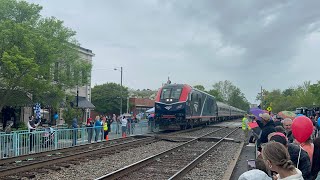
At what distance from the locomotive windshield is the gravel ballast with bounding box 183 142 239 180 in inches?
421

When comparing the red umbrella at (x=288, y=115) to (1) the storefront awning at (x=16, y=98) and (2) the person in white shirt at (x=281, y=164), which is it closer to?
(2) the person in white shirt at (x=281, y=164)

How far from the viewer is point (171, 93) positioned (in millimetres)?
27625

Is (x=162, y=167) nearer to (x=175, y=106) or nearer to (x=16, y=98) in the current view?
(x=175, y=106)

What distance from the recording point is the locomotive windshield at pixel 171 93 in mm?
27339

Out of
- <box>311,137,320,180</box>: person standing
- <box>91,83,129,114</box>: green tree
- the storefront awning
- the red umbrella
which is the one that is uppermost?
<box>91,83,129,114</box>: green tree

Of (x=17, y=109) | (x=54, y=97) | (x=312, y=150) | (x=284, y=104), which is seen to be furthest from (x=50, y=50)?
(x=284, y=104)

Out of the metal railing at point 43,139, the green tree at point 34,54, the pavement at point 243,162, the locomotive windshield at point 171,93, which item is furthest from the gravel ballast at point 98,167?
the locomotive windshield at point 171,93

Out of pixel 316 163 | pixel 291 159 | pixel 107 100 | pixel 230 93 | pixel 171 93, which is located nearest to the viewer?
pixel 316 163

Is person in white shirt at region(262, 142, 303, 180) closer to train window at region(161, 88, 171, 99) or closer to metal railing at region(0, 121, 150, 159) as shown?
metal railing at region(0, 121, 150, 159)

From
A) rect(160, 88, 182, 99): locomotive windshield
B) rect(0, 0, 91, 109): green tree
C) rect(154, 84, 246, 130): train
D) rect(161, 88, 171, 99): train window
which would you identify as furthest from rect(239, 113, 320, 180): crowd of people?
rect(161, 88, 171, 99): train window

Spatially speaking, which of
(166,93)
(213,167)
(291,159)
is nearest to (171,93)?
(166,93)

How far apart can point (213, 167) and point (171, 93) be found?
15352 millimetres

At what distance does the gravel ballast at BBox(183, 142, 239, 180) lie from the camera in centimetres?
1088

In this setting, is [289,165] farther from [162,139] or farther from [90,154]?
[162,139]
